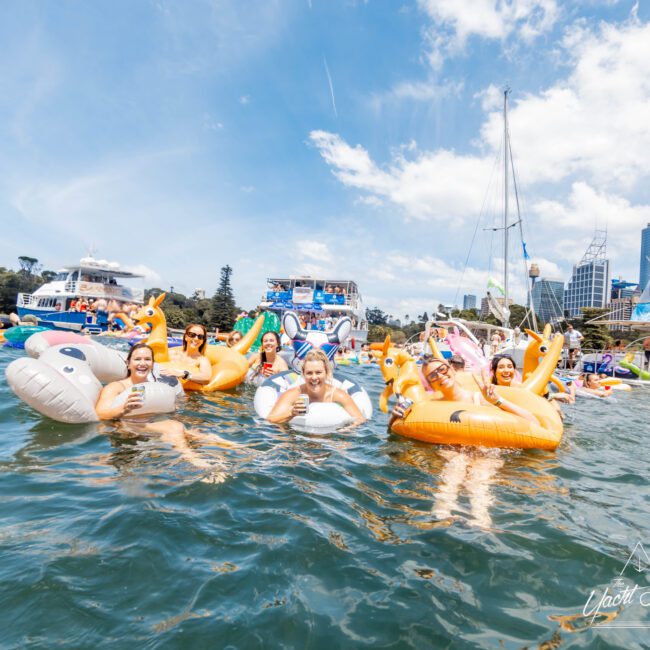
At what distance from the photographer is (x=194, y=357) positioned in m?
6.91

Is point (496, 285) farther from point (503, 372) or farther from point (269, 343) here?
point (503, 372)

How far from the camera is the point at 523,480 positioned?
12.0 feet

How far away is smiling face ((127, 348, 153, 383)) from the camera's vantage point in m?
4.45

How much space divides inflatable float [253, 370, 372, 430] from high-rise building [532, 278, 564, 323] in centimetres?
1532

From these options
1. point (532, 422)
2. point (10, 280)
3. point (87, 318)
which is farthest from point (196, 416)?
point (10, 280)

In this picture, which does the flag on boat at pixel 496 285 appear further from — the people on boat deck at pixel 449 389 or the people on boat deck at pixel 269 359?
the people on boat deck at pixel 449 389

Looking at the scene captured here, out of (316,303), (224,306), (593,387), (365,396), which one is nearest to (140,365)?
(365,396)

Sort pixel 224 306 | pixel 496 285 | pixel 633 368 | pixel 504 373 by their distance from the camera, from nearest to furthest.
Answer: pixel 504 373 < pixel 633 368 < pixel 496 285 < pixel 224 306

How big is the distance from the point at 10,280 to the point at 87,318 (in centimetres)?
3963

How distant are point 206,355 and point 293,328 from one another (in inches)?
60.1

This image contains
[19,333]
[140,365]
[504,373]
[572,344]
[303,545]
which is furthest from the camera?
[572,344]

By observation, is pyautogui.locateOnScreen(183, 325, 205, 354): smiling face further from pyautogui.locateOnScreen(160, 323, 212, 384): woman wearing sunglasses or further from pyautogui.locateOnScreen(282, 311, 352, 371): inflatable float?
pyautogui.locateOnScreen(282, 311, 352, 371): inflatable float

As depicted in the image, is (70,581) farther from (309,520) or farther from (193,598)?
(309,520)

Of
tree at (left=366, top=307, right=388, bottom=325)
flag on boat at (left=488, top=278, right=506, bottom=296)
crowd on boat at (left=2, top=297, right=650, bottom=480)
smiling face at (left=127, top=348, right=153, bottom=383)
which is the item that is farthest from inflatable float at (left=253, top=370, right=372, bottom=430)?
tree at (left=366, top=307, right=388, bottom=325)
